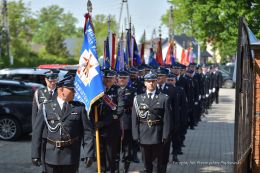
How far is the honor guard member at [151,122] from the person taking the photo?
935 centimetres

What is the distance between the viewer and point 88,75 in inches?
354

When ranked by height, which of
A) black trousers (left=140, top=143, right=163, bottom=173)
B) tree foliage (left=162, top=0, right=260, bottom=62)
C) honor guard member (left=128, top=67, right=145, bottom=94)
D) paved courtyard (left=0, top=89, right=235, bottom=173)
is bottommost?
paved courtyard (left=0, top=89, right=235, bottom=173)

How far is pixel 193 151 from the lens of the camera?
44.5 feet

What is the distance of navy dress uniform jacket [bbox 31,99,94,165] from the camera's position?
7.00 metres

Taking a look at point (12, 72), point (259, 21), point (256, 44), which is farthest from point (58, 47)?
point (256, 44)

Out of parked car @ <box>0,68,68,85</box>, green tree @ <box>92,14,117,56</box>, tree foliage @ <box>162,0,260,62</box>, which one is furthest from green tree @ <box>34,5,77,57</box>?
parked car @ <box>0,68,68,85</box>

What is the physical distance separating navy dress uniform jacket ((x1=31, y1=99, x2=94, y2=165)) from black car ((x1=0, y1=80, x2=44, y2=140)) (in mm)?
7698

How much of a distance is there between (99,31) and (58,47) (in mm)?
18771

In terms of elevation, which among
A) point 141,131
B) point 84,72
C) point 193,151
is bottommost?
point 193,151

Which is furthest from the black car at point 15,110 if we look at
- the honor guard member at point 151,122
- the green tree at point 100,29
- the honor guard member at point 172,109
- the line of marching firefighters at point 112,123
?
the green tree at point 100,29

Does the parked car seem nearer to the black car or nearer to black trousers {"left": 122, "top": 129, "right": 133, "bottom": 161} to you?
the black car

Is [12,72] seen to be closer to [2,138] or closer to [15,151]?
[2,138]

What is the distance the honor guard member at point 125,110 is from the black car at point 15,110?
424 centimetres

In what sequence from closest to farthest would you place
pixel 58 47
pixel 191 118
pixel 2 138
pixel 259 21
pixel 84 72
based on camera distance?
pixel 84 72
pixel 2 138
pixel 191 118
pixel 259 21
pixel 58 47
